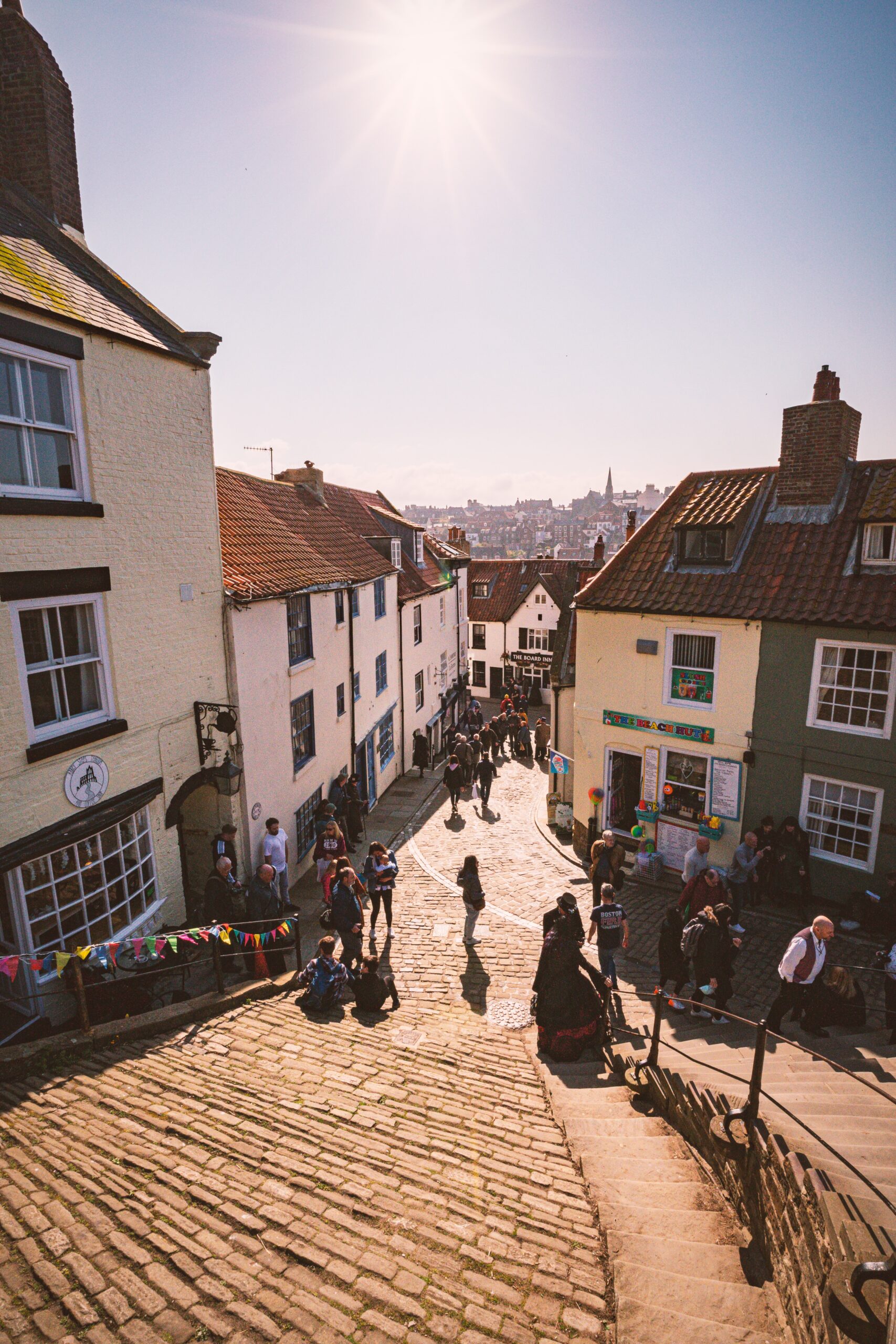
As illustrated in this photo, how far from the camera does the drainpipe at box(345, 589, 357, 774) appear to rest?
18859 mm

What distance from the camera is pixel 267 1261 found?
13.6 ft

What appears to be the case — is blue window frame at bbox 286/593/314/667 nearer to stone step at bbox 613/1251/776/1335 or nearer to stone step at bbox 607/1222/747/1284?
stone step at bbox 607/1222/747/1284

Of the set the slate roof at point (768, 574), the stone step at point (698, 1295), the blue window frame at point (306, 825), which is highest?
the slate roof at point (768, 574)

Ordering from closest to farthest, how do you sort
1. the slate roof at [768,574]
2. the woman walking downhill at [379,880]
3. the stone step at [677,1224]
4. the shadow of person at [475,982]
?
the stone step at [677,1224] → the shadow of person at [475,982] → the woman walking downhill at [379,880] → the slate roof at [768,574]

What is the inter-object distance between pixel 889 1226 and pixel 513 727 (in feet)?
79.2

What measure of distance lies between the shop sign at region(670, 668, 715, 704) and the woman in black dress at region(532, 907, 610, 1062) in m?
7.57

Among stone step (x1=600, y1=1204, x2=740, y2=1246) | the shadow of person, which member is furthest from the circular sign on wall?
stone step (x1=600, y1=1204, x2=740, y2=1246)

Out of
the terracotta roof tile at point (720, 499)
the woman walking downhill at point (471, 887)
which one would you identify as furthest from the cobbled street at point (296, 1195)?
the terracotta roof tile at point (720, 499)

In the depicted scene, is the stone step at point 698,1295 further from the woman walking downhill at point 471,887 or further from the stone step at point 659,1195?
the woman walking downhill at point 471,887

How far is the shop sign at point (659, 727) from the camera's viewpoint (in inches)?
570

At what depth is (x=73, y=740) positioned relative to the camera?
828 centimetres

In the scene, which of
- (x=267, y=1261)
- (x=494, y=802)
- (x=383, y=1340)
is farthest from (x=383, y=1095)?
(x=494, y=802)

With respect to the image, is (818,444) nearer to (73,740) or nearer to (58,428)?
(58,428)

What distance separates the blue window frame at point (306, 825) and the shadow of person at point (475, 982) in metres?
5.18
